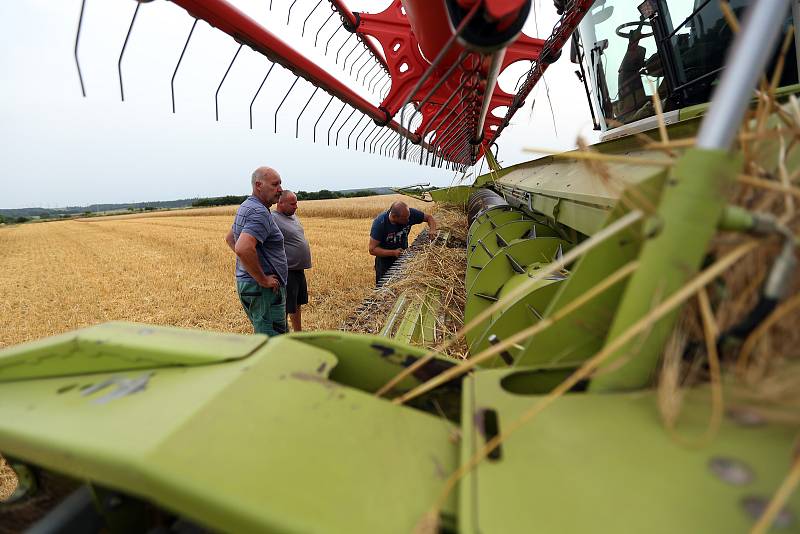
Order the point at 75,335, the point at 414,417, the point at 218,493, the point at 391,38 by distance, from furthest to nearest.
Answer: the point at 391,38, the point at 75,335, the point at 414,417, the point at 218,493

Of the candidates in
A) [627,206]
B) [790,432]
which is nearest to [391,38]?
[627,206]

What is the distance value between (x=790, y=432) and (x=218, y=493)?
2.23 ft

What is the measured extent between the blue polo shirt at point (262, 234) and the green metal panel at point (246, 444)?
2.04 metres

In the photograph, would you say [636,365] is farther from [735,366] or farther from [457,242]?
[457,242]

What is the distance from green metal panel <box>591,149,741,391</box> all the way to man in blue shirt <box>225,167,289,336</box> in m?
2.38

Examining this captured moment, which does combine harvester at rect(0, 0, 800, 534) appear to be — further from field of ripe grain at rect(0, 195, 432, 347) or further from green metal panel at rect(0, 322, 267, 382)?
field of ripe grain at rect(0, 195, 432, 347)

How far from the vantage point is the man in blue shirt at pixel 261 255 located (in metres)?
2.61

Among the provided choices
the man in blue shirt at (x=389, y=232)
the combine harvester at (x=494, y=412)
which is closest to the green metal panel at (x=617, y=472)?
the combine harvester at (x=494, y=412)

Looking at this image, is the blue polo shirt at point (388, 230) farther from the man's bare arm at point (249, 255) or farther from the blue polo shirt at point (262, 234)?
the man's bare arm at point (249, 255)

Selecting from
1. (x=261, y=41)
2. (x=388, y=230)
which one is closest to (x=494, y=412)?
(x=261, y=41)

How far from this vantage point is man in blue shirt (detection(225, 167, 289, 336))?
2607mm

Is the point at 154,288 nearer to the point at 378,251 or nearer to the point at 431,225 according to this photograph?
the point at 378,251

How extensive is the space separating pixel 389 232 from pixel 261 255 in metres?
1.90

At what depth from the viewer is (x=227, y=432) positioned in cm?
51
